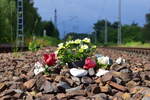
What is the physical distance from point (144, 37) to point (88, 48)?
9083 centimetres

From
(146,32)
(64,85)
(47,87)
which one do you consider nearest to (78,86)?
(64,85)

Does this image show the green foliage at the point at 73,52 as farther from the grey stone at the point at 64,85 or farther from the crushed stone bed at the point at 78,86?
the grey stone at the point at 64,85

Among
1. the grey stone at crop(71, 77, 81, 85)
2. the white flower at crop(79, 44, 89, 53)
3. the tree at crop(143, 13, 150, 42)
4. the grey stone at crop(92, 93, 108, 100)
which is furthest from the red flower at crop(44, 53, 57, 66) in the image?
the tree at crop(143, 13, 150, 42)

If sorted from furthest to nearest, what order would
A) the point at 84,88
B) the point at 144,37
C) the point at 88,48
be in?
1. the point at 144,37
2. the point at 88,48
3. the point at 84,88

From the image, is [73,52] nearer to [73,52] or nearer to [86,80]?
[73,52]

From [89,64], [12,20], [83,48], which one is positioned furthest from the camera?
[12,20]

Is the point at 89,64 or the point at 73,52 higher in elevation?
the point at 73,52

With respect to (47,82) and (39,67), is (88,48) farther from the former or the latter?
(47,82)

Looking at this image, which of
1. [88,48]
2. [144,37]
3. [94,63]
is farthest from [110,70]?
[144,37]

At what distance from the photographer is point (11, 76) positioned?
648 cm

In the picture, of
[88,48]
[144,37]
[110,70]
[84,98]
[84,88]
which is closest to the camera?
[84,98]

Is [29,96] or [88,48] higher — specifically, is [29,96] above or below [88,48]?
below

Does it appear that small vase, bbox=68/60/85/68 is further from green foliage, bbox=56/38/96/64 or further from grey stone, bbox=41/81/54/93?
grey stone, bbox=41/81/54/93

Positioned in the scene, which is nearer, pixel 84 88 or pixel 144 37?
pixel 84 88
